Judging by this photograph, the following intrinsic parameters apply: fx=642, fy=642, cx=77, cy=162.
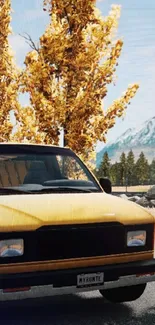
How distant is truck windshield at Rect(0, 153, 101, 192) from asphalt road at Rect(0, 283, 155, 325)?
1.25 meters

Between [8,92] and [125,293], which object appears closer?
[125,293]

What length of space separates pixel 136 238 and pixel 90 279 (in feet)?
2.13

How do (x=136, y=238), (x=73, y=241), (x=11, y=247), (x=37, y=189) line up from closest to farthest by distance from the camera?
(x=11, y=247) < (x=73, y=241) < (x=136, y=238) < (x=37, y=189)

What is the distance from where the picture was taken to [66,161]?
7734 millimetres

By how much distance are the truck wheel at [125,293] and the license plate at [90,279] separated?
1.17 metres

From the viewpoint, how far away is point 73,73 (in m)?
20.5

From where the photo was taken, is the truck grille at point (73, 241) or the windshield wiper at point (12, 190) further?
the windshield wiper at point (12, 190)

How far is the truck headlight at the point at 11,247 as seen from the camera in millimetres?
5375

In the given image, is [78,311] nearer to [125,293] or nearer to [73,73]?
[125,293]

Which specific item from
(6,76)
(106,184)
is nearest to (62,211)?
(106,184)

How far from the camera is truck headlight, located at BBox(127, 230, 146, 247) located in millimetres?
5965

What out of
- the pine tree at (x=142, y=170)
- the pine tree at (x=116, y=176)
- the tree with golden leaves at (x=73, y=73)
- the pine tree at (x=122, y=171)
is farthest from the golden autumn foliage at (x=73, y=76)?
the pine tree at (x=142, y=170)

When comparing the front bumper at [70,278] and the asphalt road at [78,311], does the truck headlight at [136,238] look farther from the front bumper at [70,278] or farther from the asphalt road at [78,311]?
the asphalt road at [78,311]

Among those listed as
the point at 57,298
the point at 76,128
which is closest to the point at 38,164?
the point at 57,298
